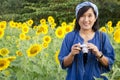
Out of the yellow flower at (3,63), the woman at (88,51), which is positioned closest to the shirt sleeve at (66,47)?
the woman at (88,51)

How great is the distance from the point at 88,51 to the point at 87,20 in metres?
0.23

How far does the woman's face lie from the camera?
10.4 ft

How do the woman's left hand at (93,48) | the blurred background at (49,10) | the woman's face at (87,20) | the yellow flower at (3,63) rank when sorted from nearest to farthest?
1. the woman's left hand at (93,48)
2. the woman's face at (87,20)
3. the yellow flower at (3,63)
4. the blurred background at (49,10)

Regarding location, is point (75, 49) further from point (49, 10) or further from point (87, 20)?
point (49, 10)

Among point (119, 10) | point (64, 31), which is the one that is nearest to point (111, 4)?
point (119, 10)

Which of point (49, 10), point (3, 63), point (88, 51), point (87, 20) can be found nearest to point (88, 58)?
point (88, 51)

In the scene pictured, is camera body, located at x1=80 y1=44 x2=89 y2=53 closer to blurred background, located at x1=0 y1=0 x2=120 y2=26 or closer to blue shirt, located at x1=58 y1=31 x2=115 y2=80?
blue shirt, located at x1=58 y1=31 x2=115 y2=80

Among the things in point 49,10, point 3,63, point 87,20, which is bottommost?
point 3,63

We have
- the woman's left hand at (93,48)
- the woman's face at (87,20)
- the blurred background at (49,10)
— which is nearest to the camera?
the woman's left hand at (93,48)

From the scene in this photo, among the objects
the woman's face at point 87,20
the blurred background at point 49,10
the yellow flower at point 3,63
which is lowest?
the yellow flower at point 3,63

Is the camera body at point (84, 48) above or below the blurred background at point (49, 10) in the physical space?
below

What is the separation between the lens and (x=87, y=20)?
3.15 metres

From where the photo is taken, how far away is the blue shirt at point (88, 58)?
3197 mm

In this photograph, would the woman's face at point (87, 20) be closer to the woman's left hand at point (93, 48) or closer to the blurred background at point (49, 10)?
the woman's left hand at point (93, 48)
